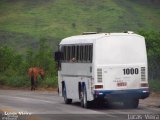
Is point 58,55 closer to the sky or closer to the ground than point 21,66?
closer to the sky

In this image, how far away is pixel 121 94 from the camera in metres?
27.6

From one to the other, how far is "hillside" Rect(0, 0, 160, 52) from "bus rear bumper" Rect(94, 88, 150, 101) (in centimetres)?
10293

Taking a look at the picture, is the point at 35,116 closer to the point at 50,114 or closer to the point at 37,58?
the point at 50,114

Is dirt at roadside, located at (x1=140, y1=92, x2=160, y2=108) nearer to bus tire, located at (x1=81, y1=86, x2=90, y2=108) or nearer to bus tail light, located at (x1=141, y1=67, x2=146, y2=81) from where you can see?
bus tail light, located at (x1=141, y1=67, x2=146, y2=81)

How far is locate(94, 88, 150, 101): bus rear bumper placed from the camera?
27.3 meters

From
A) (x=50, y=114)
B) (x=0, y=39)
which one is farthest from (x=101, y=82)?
(x=0, y=39)

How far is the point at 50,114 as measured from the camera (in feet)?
80.9

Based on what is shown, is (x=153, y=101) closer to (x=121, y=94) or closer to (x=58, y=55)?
(x=121, y=94)

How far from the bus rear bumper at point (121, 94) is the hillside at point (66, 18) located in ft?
338

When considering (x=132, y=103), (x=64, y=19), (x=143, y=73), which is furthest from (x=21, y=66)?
(x=64, y=19)

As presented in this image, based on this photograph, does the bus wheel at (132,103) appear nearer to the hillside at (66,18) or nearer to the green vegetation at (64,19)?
the green vegetation at (64,19)

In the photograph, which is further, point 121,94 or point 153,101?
point 153,101

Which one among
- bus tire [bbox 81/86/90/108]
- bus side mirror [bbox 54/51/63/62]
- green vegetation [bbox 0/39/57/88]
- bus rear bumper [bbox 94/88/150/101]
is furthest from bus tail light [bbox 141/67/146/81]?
green vegetation [bbox 0/39/57/88]

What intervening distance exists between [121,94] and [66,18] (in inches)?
5355
